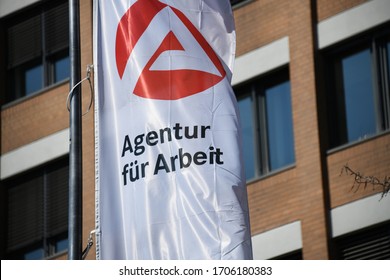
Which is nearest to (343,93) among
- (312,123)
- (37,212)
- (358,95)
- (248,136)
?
(358,95)

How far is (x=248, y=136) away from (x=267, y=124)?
1.35 ft

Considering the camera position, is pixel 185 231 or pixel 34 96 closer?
pixel 185 231

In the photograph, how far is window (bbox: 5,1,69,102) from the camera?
93.2 ft

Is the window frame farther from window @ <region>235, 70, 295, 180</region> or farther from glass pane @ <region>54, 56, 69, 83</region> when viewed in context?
glass pane @ <region>54, 56, 69, 83</region>

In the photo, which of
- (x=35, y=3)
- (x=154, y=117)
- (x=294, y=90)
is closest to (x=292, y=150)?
(x=294, y=90)

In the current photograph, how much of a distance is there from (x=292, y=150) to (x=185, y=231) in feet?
35.4

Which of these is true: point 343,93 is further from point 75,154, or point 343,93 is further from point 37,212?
point 75,154

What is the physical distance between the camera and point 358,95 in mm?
23625

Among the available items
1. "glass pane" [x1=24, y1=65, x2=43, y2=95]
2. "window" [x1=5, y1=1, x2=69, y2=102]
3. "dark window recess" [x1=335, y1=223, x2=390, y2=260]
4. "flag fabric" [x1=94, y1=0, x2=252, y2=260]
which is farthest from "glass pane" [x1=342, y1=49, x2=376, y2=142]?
"flag fabric" [x1=94, y1=0, x2=252, y2=260]

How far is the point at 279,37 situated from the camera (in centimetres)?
2439

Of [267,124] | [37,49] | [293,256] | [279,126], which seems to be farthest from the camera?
[37,49]
